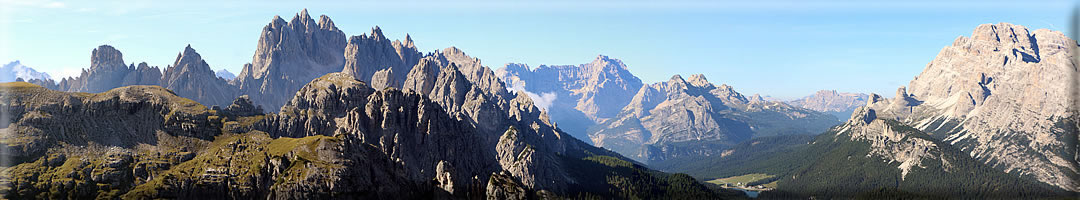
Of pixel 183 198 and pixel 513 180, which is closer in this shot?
pixel 513 180

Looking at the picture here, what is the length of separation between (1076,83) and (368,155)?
125 meters

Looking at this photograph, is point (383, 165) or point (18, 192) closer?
point (18, 192)

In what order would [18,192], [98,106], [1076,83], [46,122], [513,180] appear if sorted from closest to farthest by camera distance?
[1076,83] → [513,180] → [18,192] → [46,122] → [98,106]

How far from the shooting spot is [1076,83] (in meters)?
60.5

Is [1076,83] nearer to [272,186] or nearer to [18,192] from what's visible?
[272,186]

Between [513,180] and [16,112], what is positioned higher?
[16,112]

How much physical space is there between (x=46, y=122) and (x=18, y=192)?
25.3 m

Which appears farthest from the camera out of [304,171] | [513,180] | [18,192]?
[304,171]

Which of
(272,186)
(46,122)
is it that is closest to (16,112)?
(46,122)

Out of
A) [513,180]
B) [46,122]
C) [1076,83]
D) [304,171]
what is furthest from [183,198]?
[1076,83]

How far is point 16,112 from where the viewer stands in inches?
6344

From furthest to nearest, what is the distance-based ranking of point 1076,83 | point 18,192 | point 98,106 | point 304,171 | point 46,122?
point 98,106 → point 46,122 → point 304,171 → point 18,192 → point 1076,83

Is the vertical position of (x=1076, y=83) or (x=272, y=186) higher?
Result: (x=1076, y=83)

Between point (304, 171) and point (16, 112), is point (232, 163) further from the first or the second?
point (16, 112)
